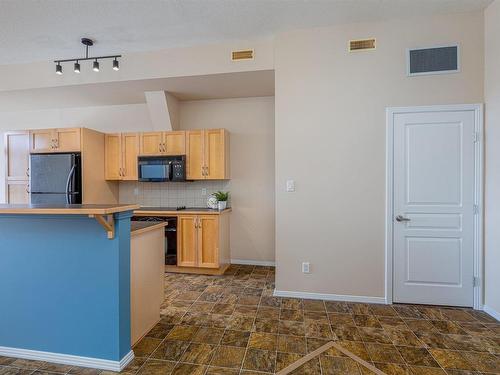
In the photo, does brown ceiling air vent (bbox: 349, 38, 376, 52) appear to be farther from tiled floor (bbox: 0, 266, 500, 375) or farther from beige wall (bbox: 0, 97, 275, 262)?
tiled floor (bbox: 0, 266, 500, 375)

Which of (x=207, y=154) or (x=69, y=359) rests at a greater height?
(x=207, y=154)

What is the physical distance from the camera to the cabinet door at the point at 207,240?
144 inches

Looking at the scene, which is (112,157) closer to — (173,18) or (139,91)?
(139,91)

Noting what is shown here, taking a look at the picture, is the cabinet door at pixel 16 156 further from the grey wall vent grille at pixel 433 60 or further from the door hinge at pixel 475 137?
the door hinge at pixel 475 137

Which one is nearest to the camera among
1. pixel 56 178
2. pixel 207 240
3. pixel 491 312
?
pixel 491 312

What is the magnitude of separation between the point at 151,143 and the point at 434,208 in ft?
12.7

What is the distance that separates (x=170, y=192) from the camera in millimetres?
4418

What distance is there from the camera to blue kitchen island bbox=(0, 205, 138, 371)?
5.82 ft

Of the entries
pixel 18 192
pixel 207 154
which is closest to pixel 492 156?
pixel 207 154

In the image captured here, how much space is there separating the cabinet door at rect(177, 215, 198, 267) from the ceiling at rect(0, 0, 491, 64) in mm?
2370

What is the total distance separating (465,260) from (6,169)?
644 centimetres

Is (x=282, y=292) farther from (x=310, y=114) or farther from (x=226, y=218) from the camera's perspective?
(x=310, y=114)

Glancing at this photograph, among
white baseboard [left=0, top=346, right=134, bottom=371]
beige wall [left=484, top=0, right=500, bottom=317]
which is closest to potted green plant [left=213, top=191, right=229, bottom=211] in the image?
white baseboard [left=0, top=346, right=134, bottom=371]

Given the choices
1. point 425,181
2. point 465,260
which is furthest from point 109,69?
point 465,260
